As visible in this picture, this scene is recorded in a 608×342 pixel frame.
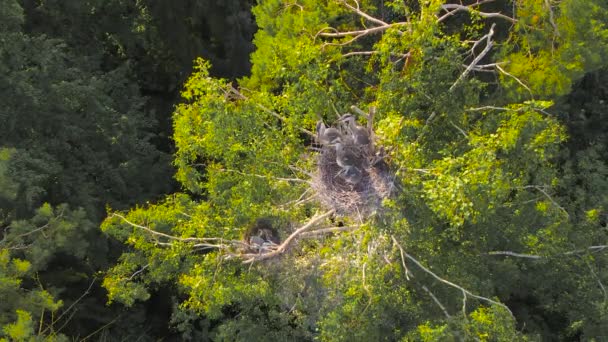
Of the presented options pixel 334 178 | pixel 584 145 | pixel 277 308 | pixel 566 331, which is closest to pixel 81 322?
pixel 277 308

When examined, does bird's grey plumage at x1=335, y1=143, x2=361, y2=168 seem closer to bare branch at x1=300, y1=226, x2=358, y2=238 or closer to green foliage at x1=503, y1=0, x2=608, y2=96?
bare branch at x1=300, y1=226, x2=358, y2=238

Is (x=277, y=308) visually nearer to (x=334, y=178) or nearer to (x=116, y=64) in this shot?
(x=334, y=178)

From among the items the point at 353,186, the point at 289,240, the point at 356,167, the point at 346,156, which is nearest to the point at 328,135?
the point at 346,156

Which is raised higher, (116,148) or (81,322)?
(116,148)

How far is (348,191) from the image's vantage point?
24.5ft

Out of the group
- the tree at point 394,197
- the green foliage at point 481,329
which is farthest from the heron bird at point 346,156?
the green foliage at point 481,329

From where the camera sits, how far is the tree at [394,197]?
693 centimetres

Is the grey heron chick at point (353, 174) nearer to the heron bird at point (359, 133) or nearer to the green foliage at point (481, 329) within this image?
the heron bird at point (359, 133)

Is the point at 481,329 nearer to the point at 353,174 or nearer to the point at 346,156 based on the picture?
the point at 353,174

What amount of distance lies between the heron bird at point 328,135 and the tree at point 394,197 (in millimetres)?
422

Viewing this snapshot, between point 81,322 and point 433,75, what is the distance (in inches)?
309

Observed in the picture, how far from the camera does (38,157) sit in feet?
32.3

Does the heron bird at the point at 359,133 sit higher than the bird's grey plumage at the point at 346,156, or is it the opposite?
the heron bird at the point at 359,133

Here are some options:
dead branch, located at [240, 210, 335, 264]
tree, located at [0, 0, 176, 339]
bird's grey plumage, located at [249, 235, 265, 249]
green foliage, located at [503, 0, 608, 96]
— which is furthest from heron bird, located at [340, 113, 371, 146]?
tree, located at [0, 0, 176, 339]
